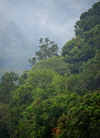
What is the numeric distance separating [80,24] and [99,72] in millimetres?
29092

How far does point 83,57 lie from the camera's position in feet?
126

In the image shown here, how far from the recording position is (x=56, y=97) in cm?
1634

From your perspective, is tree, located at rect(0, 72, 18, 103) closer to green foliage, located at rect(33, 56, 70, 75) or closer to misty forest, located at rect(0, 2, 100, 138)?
misty forest, located at rect(0, 2, 100, 138)

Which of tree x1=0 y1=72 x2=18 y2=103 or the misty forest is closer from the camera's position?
the misty forest

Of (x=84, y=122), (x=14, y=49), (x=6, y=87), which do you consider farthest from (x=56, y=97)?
(x=14, y=49)

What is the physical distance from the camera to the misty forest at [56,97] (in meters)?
10.1

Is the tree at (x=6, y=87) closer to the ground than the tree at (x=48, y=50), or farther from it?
closer to the ground

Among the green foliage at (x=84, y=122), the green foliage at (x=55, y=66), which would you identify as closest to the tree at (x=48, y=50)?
the green foliage at (x=55, y=66)

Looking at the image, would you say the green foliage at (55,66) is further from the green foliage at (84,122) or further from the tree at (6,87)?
the green foliage at (84,122)

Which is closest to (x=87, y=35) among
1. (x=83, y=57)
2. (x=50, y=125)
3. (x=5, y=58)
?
(x=83, y=57)

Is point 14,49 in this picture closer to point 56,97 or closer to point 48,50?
point 48,50

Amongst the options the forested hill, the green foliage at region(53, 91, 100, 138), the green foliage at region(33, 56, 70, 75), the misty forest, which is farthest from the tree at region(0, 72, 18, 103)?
the forested hill

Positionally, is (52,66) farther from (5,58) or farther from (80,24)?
(5,58)

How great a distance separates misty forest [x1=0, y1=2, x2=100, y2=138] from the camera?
33.1 ft
